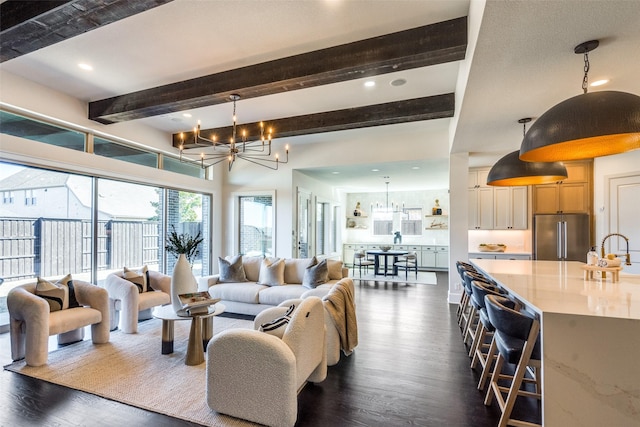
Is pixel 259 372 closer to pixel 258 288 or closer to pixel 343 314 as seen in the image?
pixel 343 314

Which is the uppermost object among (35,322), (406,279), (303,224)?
(303,224)

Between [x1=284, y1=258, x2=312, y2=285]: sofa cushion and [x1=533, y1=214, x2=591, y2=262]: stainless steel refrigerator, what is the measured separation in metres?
4.34

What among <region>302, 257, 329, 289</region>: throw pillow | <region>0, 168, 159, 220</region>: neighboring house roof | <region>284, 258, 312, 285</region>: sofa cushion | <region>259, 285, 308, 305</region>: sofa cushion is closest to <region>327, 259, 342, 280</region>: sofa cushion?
<region>302, 257, 329, 289</region>: throw pillow

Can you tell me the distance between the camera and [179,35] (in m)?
2.94

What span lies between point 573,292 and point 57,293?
4930 millimetres

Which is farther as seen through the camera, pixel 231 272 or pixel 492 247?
pixel 492 247

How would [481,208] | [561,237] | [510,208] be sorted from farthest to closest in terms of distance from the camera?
[481,208] → [510,208] → [561,237]

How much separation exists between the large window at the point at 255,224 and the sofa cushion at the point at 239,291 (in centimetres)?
233

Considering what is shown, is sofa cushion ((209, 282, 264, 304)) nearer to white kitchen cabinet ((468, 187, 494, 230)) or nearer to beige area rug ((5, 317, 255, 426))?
beige area rug ((5, 317, 255, 426))

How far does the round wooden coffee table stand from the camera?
3100mm

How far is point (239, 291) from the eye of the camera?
4.72 m

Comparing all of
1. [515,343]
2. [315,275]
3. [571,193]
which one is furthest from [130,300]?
[571,193]

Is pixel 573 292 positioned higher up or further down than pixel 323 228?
further down

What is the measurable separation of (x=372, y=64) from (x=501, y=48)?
1.12 m
